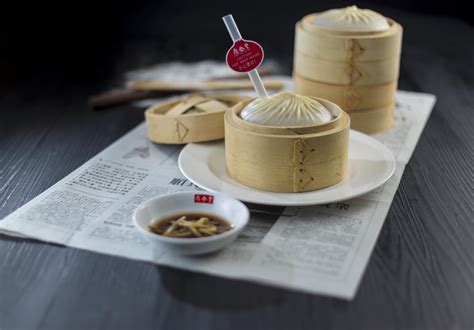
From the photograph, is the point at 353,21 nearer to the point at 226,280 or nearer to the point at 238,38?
the point at 238,38

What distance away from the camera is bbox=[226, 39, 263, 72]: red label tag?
4.50ft

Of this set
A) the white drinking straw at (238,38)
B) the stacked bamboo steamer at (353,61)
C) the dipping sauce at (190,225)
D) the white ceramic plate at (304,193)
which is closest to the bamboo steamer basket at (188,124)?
the white ceramic plate at (304,193)

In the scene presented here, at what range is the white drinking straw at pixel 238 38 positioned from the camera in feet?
4.48

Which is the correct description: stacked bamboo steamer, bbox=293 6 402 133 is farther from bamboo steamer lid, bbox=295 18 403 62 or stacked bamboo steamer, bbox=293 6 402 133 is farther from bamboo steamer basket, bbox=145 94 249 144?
bamboo steamer basket, bbox=145 94 249 144

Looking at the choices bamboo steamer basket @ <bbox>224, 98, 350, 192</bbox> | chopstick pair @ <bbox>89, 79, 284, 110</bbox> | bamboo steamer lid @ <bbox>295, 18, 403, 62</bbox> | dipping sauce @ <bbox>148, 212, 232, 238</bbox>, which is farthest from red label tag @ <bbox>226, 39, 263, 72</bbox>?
chopstick pair @ <bbox>89, 79, 284, 110</bbox>

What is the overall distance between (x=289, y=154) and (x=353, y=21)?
52 cm

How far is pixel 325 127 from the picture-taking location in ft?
4.09

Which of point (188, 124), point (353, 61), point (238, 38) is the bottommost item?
point (188, 124)

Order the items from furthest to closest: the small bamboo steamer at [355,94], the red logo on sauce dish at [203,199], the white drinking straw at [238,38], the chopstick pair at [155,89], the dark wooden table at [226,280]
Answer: the chopstick pair at [155,89] → the small bamboo steamer at [355,94] → the white drinking straw at [238,38] → the red logo on sauce dish at [203,199] → the dark wooden table at [226,280]

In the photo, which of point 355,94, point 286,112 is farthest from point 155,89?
point 286,112

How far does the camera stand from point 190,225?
112cm

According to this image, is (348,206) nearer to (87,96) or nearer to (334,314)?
(334,314)

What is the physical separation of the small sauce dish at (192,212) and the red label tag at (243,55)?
334mm

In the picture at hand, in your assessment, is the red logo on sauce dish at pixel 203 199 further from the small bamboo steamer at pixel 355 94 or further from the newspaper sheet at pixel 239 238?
the small bamboo steamer at pixel 355 94
